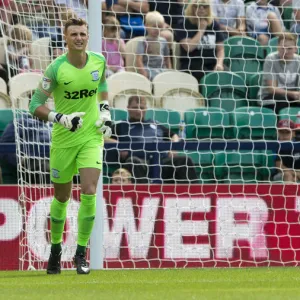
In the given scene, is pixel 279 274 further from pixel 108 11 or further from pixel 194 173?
pixel 108 11

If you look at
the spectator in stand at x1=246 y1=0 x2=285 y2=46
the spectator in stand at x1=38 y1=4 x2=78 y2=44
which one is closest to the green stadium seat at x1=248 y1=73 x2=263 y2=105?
the spectator in stand at x1=246 y1=0 x2=285 y2=46

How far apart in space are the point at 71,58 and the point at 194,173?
331cm

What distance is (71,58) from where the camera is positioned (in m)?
9.23

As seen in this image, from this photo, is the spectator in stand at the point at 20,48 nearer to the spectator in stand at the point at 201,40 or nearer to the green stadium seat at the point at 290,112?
the spectator in stand at the point at 201,40

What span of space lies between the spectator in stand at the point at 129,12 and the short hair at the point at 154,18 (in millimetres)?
124

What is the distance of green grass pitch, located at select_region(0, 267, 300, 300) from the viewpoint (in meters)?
6.93

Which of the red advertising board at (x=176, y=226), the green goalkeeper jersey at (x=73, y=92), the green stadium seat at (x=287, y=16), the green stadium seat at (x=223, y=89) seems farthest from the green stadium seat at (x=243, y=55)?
the green goalkeeper jersey at (x=73, y=92)

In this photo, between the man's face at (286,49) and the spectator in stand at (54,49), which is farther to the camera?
the man's face at (286,49)

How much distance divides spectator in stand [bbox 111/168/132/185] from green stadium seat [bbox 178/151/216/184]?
0.95 m

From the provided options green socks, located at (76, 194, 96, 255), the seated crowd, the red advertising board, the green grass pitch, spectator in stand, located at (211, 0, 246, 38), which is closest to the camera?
the green grass pitch

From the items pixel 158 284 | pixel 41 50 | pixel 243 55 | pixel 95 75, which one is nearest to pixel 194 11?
pixel 243 55

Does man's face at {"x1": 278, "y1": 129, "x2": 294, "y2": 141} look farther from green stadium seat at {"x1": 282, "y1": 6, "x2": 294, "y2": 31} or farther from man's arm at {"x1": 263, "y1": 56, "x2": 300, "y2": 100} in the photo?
green stadium seat at {"x1": 282, "y1": 6, "x2": 294, "y2": 31}

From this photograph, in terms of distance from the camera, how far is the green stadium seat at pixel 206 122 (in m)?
12.8

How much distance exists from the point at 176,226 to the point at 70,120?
3052mm
